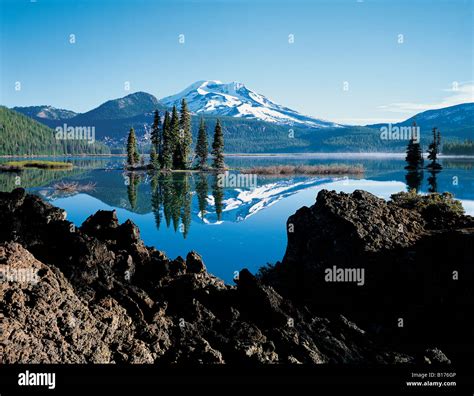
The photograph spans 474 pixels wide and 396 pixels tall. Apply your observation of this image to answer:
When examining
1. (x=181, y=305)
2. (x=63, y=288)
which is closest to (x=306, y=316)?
(x=181, y=305)

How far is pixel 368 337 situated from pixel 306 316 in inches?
55.0

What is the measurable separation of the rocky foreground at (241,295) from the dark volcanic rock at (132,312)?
0.07ft

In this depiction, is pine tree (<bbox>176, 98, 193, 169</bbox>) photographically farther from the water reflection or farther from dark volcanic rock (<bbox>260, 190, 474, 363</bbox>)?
dark volcanic rock (<bbox>260, 190, 474, 363</bbox>)

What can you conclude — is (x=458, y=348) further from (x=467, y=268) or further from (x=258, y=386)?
(x=258, y=386)

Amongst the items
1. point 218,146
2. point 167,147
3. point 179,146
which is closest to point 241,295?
point 218,146

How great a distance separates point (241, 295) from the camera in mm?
8805

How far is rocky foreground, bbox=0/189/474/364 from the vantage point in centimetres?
628

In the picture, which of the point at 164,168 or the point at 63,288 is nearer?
the point at 63,288

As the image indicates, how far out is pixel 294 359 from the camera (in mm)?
7270

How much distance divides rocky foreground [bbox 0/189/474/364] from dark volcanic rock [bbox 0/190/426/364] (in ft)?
0.07

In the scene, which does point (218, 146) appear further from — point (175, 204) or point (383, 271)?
point (383, 271)

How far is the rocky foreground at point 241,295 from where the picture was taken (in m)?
6.28

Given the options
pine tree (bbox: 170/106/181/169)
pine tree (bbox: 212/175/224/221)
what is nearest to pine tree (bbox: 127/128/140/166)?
pine tree (bbox: 170/106/181/169)

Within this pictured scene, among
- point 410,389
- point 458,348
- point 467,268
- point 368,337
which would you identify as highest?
point 410,389
